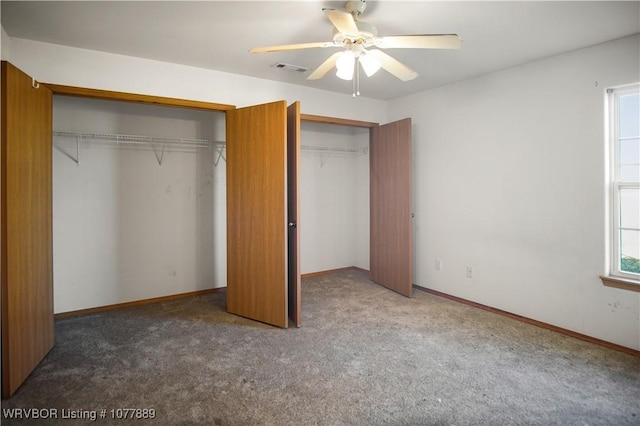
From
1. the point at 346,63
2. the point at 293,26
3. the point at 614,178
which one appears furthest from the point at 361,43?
the point at 614,178

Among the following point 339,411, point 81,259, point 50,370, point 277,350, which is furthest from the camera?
point 81,259

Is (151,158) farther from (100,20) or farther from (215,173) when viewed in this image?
(100,20)

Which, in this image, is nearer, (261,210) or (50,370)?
(50,370)

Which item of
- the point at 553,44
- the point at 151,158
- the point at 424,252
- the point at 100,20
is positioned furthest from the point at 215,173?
the point at 553,44

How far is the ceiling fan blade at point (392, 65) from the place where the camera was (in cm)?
238

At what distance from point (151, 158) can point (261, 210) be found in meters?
1.56

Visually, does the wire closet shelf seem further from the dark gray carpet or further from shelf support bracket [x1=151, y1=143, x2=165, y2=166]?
the dark gray carpet

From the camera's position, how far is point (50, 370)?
98.4 inches

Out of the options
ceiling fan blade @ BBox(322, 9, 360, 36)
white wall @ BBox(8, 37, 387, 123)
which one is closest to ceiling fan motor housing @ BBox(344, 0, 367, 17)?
ceiling fan blade @ BBox(322, 9, 360, 36)

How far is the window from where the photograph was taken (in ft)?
9.20

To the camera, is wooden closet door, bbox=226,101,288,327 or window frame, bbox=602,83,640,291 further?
wooden closet door, bbox=226,101,288,327

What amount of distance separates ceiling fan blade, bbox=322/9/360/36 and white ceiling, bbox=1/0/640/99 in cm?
34

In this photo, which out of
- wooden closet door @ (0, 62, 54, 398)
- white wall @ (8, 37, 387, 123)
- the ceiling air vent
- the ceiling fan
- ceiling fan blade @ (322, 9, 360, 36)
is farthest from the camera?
the ceiling air vent

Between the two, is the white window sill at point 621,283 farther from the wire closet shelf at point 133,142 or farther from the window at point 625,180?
the wire closet shelf at point 133,142
